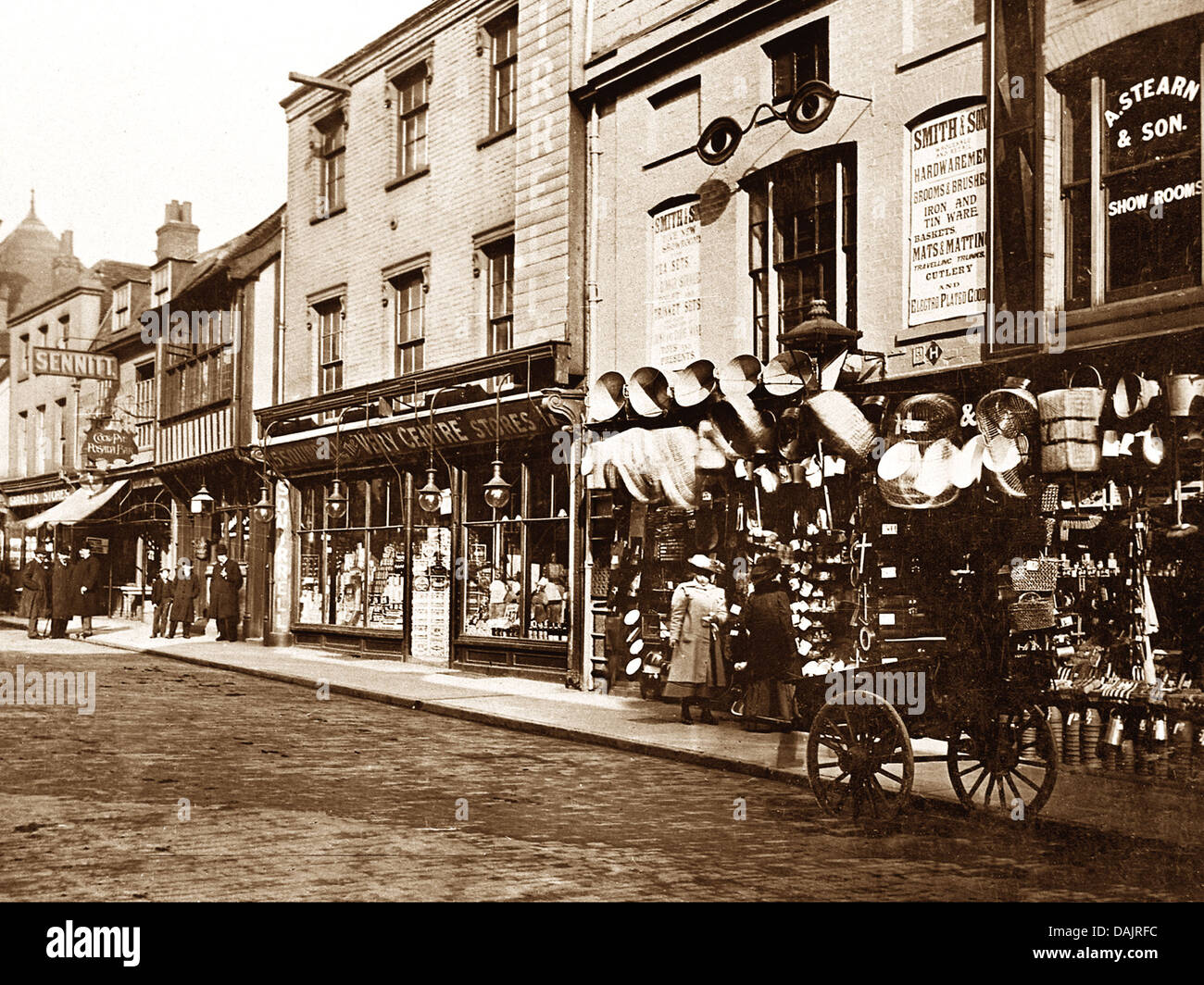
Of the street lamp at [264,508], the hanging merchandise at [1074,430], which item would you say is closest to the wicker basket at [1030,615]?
the hanging merchandise at [1074,430]

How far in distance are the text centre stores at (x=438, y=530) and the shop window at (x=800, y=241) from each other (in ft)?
12.9

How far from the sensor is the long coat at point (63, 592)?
24969 mm

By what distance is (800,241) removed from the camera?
13844 mm

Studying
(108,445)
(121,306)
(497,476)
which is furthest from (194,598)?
(497,476)

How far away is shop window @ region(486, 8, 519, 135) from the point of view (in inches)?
732

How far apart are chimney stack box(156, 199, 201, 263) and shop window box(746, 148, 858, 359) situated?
20548 mm

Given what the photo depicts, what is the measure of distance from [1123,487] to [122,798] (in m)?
7.72

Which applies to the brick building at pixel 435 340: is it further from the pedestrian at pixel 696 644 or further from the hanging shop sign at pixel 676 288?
the pedestrian at pixel 696 644

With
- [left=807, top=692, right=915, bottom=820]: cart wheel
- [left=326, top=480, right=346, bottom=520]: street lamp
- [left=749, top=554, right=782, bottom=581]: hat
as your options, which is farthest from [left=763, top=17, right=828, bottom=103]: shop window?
[left=326, top=480, right=346, bottom=520]: street lamp

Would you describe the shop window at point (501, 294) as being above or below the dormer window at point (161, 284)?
below

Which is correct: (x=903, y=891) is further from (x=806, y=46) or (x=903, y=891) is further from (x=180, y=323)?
(x=180, y=323)

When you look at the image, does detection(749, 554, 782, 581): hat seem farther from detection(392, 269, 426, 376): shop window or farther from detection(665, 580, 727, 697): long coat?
detection(392, 269, 426, 376): shop window

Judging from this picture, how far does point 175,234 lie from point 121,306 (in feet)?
8.76
